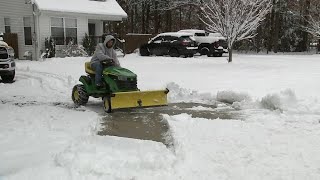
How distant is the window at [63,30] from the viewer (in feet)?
79.9

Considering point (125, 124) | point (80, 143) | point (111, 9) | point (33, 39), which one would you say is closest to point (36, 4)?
point (33, 39)

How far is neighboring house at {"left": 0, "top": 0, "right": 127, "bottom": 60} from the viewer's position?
2330 centimetres

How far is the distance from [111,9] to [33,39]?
6.00 metres

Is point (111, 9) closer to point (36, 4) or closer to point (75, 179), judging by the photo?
point (36, 4)

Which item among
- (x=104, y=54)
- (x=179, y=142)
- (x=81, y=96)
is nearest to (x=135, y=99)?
(x=104, y=54)

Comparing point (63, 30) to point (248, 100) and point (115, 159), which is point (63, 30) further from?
point (115, 159)

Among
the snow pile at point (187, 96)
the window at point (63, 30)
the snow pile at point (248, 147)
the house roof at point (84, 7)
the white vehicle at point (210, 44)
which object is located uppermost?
the house roof at point (84, 7)

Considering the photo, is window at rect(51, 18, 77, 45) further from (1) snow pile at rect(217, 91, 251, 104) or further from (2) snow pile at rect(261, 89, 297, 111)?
(2) snow pile at rect(261, 89, 297, 111)

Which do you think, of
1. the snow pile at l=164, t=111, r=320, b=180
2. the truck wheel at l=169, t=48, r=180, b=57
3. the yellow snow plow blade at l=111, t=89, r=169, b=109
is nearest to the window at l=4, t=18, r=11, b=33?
the truck wheel at l=169, t=48, r=180, b=57

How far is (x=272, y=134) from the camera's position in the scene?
6867 mm

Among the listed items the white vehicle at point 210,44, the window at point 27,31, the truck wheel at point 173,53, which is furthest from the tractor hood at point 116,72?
the white vehicle at point 210,44

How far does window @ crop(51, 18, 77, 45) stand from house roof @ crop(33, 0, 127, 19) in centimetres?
92

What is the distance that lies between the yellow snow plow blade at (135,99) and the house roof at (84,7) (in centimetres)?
1553

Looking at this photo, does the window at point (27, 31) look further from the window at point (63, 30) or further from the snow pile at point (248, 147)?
the snow pile at point (248, 147)
